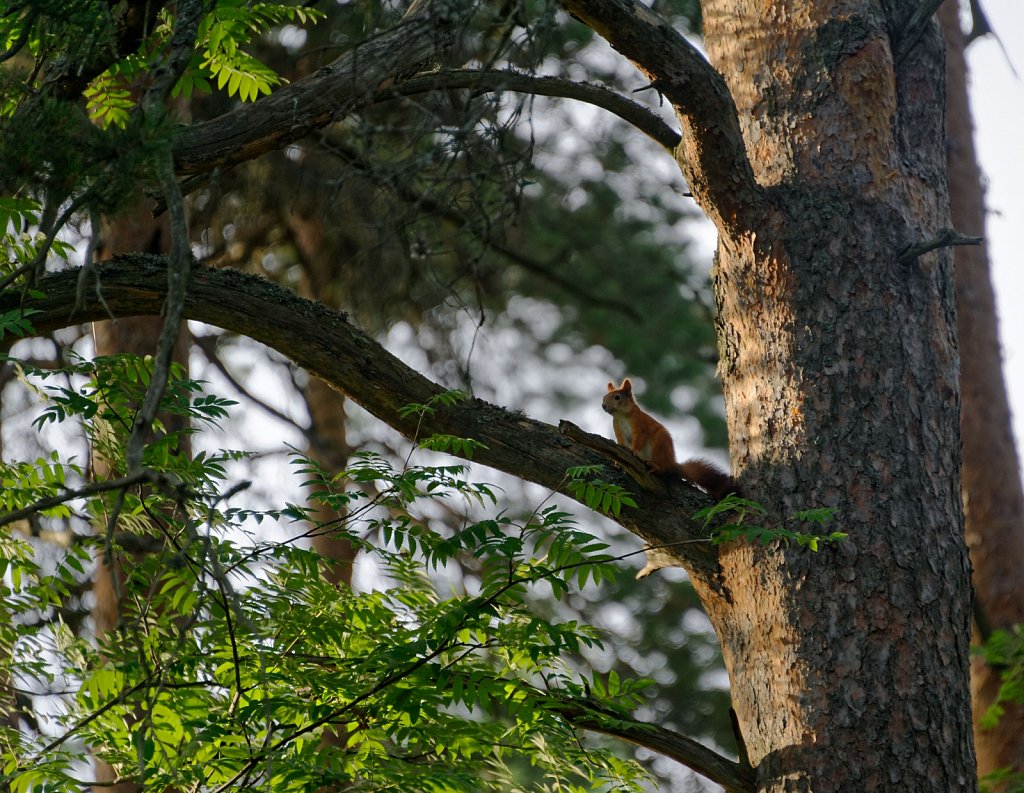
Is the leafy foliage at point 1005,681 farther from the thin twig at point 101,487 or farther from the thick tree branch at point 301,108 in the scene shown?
the thin twig at point 101,487

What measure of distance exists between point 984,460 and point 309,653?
4.80m

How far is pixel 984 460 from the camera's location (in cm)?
652

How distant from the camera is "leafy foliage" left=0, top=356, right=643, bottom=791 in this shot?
2801 millimetres

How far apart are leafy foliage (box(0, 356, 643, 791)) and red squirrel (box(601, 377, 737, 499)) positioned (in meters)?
0.92

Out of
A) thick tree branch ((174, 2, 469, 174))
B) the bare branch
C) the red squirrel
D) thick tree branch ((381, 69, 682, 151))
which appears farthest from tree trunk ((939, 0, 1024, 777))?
thick tree branch ((174, 2, 469, 174))

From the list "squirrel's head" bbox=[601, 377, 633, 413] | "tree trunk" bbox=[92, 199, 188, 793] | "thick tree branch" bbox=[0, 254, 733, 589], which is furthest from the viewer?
"tree trunk" bbox=[92, 199, 188, 793]

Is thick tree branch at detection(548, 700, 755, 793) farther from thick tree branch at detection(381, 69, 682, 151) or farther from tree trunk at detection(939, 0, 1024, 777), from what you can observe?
tree trunk at detection(939, 0, 1024, 777)

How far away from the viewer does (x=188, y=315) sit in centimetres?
330

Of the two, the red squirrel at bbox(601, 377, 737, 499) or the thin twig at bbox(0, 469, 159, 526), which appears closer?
the thin twig at bbox(0, 469, 159, 526)

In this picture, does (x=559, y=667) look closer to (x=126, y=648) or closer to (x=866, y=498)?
(x=866, y=498)

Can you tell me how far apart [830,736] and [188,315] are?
2287 millimetres

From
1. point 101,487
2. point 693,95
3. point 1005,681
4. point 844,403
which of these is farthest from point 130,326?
point 1005,681

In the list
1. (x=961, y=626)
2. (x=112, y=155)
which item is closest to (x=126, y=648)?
(x=112, y=155)

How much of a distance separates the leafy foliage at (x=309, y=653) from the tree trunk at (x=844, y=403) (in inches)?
20.8
